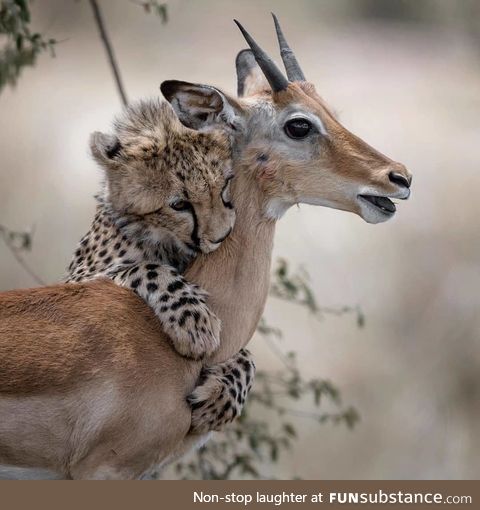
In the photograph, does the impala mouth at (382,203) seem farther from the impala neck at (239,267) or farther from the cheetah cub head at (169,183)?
the cheetah cub head at (169,183)

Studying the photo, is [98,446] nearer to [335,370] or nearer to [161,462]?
[161,462]

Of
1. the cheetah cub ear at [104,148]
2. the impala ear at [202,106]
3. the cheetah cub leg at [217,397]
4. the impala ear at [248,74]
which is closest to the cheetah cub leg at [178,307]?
the cheetah cub leg at [217,397]

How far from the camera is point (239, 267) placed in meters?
6.02

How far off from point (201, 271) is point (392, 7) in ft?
46.3

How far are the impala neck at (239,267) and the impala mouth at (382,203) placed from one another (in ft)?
1.59

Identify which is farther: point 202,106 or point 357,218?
point 357,218

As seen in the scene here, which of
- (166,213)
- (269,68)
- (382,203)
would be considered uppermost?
(269,68)

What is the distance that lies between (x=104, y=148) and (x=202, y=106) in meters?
0.48

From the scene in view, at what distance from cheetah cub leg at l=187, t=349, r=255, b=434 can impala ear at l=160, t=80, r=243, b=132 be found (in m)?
1.09

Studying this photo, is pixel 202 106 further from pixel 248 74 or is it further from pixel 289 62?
pixel 248 74

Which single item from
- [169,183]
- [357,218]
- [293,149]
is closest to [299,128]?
[293,149]

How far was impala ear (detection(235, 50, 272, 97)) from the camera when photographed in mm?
6496

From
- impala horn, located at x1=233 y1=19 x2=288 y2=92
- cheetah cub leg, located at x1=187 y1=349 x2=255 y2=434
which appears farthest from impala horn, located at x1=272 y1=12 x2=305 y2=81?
cheetah cub leg, located at x1=187 y1=349 x2=255 y2=434

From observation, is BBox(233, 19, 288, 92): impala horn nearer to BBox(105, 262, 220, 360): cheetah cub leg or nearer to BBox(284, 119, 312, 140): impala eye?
BBox(284, 119, 312, 140): impala eye
